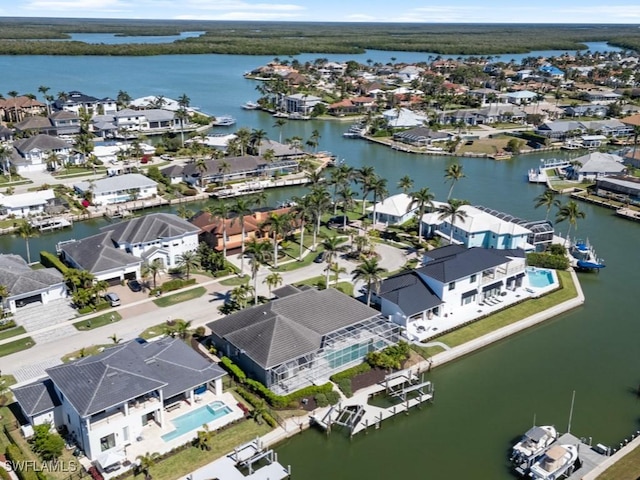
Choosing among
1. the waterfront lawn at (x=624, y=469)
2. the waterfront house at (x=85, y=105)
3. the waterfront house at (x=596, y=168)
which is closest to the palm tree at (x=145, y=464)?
the waterfront lawn at (x=624, y=469)

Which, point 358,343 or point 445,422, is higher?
point 358,343

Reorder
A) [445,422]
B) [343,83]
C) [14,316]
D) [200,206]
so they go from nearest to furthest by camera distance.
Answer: [445,422] → [14,316] → [200,206] → [343,83]

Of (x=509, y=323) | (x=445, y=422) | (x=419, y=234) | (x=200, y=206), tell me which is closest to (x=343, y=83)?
(x=200, y=206)

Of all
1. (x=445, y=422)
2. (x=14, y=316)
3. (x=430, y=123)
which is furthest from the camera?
(x=430, y=123)

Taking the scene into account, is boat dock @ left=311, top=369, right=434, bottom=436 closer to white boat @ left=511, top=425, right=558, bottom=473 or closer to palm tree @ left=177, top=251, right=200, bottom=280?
white boat @ left=511, top=425, right=558, bottom=473

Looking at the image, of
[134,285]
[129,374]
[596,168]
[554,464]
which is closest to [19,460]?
[129,374]

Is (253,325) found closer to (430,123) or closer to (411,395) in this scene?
(411,395)

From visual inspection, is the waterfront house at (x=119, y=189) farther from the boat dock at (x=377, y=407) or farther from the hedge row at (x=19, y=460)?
the boat dock at (x=377, y=407)
